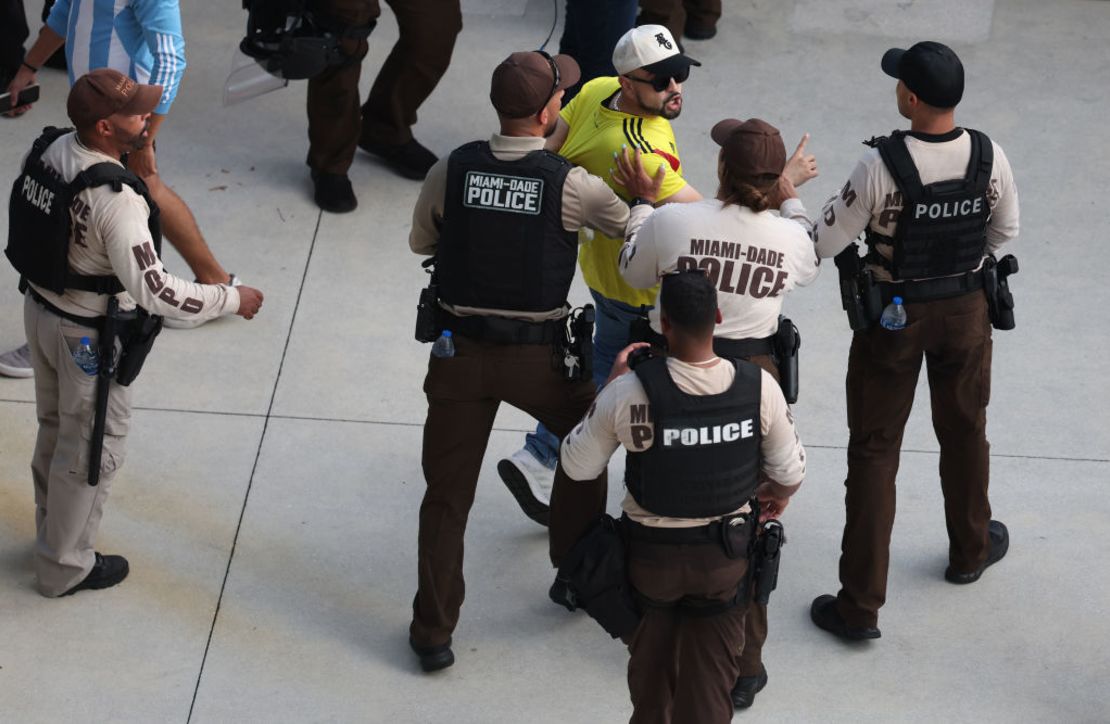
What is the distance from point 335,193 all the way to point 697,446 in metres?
3.92

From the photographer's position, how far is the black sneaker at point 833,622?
5.12 metres

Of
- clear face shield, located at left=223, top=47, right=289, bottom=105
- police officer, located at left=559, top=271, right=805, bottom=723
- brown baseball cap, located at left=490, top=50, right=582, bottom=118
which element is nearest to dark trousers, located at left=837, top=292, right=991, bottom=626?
police officer, located at left=559, top=271, right=805, bottom=723

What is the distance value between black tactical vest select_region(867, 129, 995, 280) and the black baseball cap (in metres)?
0.14

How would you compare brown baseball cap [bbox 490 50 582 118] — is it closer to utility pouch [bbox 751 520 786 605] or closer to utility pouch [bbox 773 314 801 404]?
utility pouch [bbox 773 314 801 404]

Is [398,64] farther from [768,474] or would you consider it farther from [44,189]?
[768,474]

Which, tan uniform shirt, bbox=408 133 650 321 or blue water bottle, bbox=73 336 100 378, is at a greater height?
tan uniform shirt, bbox=408 133 650 321

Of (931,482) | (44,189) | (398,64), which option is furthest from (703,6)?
(44,189)

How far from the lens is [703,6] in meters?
8.96

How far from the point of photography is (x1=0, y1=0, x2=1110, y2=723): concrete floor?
4.93 m

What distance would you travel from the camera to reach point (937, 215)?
15.2 feet

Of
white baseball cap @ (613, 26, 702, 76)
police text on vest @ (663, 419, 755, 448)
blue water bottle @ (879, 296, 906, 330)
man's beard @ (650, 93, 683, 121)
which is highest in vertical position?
white baseball cap @ (613, 26, 702, 76)

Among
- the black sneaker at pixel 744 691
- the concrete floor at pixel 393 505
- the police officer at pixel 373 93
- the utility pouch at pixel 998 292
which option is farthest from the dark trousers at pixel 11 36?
the utility pouch at pixel 998 292

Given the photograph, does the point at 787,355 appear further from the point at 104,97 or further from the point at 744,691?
the point at 104,97

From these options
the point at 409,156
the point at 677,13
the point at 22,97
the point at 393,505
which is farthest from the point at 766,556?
the point at 677,13
